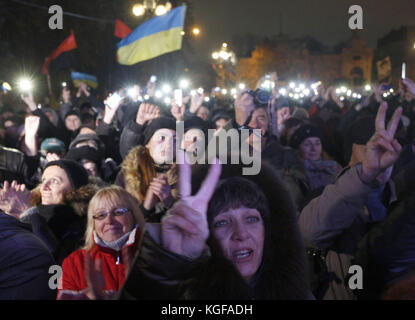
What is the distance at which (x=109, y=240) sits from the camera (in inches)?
108

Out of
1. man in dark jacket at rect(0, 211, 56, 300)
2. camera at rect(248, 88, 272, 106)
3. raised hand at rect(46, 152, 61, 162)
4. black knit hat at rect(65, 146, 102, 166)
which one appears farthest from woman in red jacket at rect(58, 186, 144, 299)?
camera at rect(248, 88, 272, 106)

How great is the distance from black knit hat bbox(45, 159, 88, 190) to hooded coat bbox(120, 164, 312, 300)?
2.05 m

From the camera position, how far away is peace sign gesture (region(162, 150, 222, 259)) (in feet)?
5.20

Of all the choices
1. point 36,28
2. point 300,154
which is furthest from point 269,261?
point 36,28

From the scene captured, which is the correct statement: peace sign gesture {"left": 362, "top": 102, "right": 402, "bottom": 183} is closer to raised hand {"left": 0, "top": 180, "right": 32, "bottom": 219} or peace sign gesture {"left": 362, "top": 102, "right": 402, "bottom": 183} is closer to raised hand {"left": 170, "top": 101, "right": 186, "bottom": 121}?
raised hand {"left": 0, "top": 180, "right": 32, "bottom": 219}

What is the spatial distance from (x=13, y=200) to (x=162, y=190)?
1.06 meters

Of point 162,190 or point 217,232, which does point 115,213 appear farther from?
point 217,232

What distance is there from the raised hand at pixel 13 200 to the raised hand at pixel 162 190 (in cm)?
92

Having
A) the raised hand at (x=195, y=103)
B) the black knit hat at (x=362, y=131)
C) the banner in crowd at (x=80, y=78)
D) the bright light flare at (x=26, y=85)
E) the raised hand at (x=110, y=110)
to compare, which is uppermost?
the banner in crowd at (x=80, y=78)

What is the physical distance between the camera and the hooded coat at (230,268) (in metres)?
1.60

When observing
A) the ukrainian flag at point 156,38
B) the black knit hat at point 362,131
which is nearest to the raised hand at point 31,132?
the ukrainian flag at point 156,38

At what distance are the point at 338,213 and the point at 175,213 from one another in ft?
3.28

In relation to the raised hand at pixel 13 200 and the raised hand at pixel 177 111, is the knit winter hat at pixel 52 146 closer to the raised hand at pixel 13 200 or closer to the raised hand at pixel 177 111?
the raised hand at pixel 177 111
